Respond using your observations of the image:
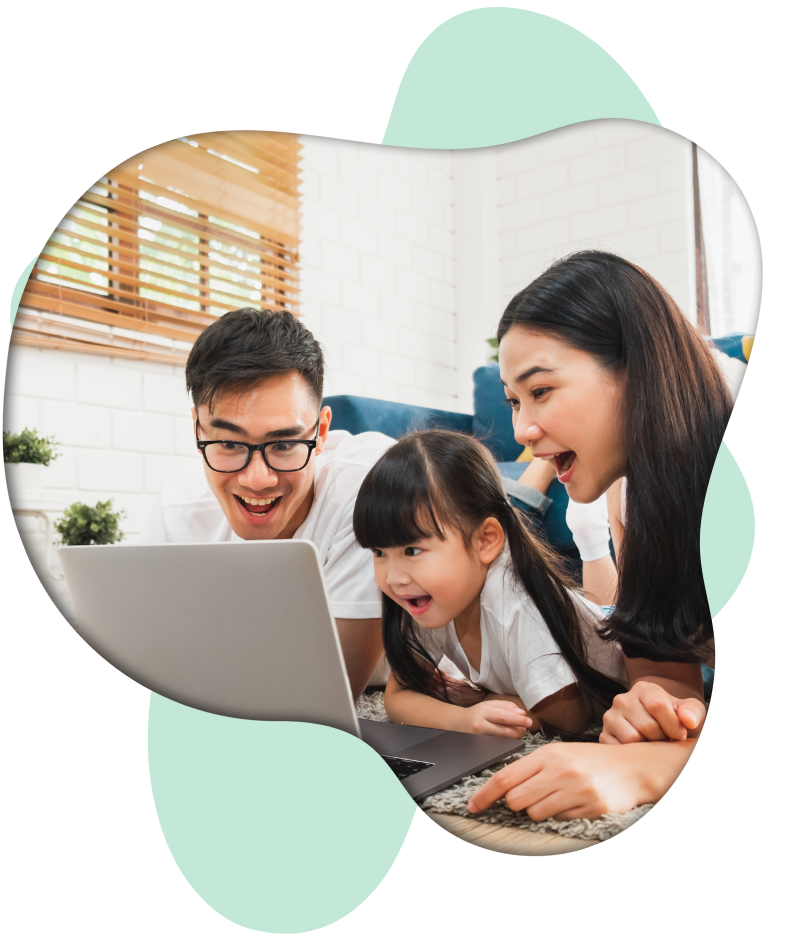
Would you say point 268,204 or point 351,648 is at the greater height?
point 268,204

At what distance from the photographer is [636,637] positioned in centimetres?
106

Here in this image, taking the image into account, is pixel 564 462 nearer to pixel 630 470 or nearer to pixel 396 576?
pixel 630 470

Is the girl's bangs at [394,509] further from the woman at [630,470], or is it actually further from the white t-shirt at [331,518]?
the woman at [630,470]

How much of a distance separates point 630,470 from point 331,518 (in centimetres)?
36

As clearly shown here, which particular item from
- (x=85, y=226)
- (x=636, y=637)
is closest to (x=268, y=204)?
(x=85, y=226)

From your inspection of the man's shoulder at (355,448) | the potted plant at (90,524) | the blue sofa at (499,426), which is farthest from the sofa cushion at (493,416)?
the potted plant at (90,524)

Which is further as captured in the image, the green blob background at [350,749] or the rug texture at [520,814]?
the green blob background at [350,749]

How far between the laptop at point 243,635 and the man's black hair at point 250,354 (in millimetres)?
204

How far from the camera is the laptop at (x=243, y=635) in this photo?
1083 mm

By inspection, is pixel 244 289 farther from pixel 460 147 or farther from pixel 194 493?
pixel 460 147

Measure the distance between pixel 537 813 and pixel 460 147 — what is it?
2.87 feet

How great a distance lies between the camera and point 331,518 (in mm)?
1143

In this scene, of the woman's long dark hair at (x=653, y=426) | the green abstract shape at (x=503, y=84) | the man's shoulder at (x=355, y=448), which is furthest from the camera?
the green abstract shape at (x=503, y=84)

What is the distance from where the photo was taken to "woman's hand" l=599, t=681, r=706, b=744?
3.48 ft
